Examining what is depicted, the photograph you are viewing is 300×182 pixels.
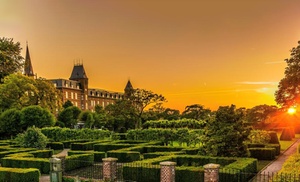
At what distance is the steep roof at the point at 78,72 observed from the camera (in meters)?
104

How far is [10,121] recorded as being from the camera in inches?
1649

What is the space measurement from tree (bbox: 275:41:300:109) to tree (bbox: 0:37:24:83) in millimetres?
35939

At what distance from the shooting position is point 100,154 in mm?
22703

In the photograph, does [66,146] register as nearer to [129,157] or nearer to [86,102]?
[129,157]

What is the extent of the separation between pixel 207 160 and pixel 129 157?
19.5ft

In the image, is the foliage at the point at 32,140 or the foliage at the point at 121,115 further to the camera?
the foliage at the point at 121,115

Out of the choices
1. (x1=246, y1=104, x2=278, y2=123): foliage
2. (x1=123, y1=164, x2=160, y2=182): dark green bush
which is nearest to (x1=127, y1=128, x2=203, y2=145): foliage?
(x1=123, y1=164, x2=160, y2=182): dark green bush

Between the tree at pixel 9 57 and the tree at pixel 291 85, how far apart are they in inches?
1415

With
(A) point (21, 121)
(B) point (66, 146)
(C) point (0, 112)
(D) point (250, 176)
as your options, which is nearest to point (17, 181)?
(D) point (250, 176)

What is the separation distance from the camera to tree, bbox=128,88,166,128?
188ft

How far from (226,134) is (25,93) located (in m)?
36.6

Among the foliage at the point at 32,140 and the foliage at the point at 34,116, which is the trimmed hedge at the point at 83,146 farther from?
the foliage at the point at 34,116

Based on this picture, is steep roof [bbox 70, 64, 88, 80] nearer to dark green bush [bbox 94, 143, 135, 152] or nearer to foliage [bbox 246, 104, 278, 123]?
foliage [bbox 246, 104, 278, 123]

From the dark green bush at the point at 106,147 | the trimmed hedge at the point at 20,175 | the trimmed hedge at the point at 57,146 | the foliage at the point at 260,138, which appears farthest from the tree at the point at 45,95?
the trimmed hedge at the point at 20,175
